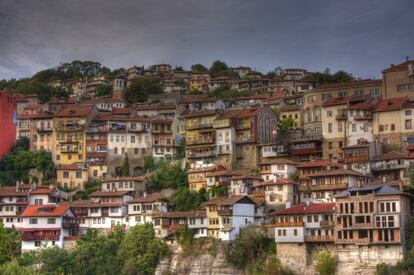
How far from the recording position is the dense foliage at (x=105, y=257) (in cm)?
6656

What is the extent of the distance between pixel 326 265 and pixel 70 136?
141ft

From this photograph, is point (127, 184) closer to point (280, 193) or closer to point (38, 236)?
point (38, 236)

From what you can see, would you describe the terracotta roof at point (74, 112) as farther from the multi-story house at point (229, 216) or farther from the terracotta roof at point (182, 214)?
the multi-story house at point (229, 216)

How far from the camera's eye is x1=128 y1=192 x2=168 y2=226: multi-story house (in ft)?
244

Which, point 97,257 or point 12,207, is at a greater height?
point 12,207

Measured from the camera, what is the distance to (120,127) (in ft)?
299

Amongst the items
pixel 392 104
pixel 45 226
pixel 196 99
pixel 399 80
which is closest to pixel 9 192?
pixel 45 226

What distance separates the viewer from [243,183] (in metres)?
73.8

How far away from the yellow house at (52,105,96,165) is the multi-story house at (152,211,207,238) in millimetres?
21368

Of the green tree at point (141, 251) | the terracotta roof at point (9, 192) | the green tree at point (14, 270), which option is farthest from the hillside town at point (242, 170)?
the green tree at point (14, 270)

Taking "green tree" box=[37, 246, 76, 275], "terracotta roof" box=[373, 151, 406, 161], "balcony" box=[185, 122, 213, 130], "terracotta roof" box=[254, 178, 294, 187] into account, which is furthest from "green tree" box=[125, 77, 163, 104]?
"terracotta roof" box=[373, 151, 406, 161]

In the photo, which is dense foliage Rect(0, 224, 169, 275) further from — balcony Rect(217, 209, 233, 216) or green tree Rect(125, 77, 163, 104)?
green tree Rect(125, 77, 163, 104)

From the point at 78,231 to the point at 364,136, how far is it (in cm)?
3061

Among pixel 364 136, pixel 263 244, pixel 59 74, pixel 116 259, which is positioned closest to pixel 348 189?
pixel 263 244
